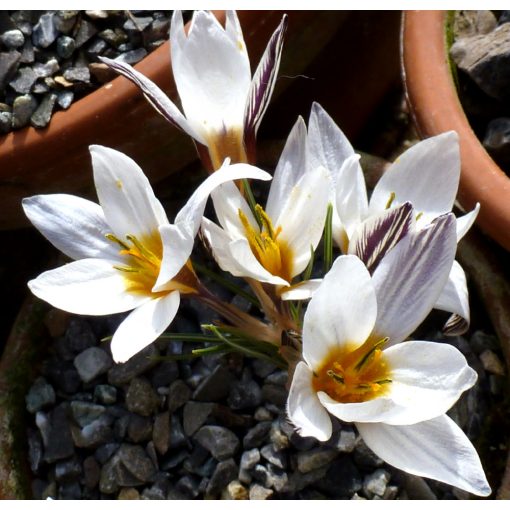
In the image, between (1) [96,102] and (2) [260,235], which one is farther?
(1) [96,102]

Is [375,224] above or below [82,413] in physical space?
above

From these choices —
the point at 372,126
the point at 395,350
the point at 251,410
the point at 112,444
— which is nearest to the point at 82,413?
the point at 112,444

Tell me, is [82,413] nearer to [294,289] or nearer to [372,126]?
[294,289]

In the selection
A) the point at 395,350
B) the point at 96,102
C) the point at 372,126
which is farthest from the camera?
the point at 372,126

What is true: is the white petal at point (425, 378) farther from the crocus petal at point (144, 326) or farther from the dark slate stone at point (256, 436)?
the dark slate stone at point (256, 436)

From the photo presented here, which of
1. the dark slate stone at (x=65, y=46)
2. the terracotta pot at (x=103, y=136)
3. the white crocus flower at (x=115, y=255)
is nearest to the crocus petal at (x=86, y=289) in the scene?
the white crocus flower at (x=115, y=255)

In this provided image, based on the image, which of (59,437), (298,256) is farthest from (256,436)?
(298,256)

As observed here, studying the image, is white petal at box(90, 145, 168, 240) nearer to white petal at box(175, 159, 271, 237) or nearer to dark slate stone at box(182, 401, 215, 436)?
white petal at box(175, 159, 271, 237)
